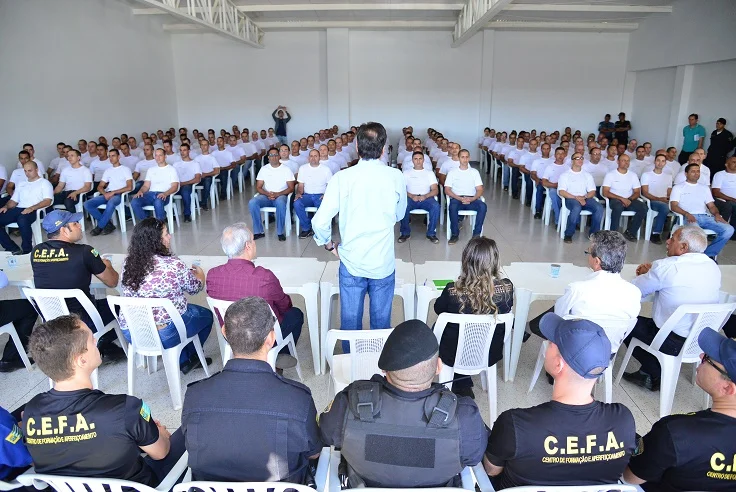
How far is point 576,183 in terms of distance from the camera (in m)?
6.11

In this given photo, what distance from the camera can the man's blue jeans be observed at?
621 cm

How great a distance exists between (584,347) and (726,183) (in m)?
5.54

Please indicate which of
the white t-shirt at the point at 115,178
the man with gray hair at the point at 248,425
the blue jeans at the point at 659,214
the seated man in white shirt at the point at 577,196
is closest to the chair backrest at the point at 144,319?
the man with gray hair at the point at 248,425

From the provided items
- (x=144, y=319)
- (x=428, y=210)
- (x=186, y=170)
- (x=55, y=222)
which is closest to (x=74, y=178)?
(x=186, y=170)

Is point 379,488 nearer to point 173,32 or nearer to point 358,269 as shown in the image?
point 358,269

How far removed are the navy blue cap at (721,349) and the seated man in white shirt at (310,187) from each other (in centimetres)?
501

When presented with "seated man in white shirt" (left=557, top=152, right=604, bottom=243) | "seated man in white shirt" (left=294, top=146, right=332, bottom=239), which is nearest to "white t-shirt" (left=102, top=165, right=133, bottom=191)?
"seated man in white shirt" (left=294, top=146, right=332, bottom=239)

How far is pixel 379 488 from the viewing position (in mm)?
1382

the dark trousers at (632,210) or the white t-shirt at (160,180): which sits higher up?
the white t-shirt at (160,180)

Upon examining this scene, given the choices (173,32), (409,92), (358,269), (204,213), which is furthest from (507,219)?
(173,32)

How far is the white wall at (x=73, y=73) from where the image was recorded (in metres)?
7.54

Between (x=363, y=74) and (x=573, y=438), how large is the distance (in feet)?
41.9

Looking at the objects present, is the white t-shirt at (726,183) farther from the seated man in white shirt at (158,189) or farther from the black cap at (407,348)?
the seated man in white shirt at (158,189)

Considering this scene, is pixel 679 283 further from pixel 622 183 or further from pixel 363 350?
pixel 622 183
